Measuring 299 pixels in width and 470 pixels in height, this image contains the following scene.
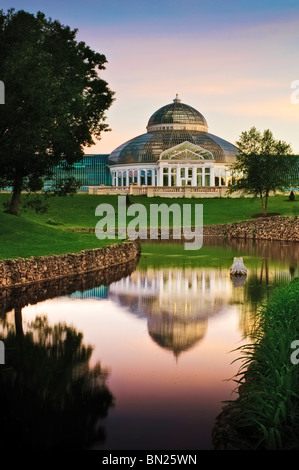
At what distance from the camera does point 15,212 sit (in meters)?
53.5

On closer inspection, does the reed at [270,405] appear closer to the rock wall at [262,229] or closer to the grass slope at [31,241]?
the grass slope at [31,241]

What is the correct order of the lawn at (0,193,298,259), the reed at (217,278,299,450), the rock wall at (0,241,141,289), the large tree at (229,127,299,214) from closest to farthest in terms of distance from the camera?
the reed at (217,278,299,450)
the rock wall at (0,241,141,289)
the lawn at (0,193,298,259)
the large tree at (229,127,299,214)

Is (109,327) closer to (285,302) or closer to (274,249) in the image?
(285,302)

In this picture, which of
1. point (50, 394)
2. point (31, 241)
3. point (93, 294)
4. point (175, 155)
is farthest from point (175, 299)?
point (175, 155)

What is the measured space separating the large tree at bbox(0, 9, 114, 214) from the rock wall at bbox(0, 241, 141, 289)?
7.72m

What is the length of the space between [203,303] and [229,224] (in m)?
48.8

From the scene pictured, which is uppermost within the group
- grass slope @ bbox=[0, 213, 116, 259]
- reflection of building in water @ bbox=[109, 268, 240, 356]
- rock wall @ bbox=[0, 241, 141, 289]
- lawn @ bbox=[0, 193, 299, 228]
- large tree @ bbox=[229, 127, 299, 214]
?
large tree @ bbox=[229, 127, 299, 214]

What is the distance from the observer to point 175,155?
428ft

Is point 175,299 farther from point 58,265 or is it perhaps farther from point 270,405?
point 270,405

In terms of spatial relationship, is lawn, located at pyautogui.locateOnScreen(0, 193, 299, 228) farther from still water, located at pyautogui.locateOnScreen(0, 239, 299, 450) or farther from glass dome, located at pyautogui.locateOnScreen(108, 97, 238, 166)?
still water, located at pyautogui.locateOnScreen(0, 239, 299, 450)

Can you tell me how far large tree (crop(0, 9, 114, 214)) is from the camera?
122 ft

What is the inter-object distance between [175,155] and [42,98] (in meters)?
94.1

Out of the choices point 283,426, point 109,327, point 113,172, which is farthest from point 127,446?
point 113,172

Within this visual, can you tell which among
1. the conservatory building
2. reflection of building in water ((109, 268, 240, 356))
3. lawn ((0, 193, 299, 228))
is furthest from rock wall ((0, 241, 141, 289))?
the conservatory building
